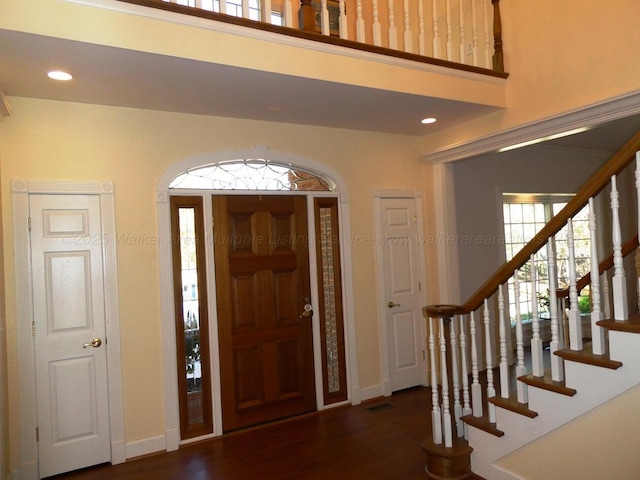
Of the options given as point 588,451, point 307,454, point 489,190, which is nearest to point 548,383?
point 307,454

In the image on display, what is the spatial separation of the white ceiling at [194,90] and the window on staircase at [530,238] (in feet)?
7.29

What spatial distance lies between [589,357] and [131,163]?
3.18 metres

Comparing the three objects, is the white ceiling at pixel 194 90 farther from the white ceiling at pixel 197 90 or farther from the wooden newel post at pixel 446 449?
the wooden newel post at pixel 446 449

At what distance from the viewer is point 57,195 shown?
3.03m

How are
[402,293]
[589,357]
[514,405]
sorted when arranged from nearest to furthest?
[589,357] < [514,405] < [402,293]

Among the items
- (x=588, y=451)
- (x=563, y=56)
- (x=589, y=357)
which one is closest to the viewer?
(x=588, y=451)

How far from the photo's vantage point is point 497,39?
3.61 meters

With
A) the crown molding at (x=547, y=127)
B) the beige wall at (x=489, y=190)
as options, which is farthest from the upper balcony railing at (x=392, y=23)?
the beige wall at (x=489, y=190)

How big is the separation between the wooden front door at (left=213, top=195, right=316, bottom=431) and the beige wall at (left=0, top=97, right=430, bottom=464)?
0.50 m

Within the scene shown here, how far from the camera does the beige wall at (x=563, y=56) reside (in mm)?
2859

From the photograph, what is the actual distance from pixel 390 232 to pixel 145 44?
2.78 m

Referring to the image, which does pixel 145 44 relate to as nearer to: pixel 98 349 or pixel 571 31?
pixel 98 349

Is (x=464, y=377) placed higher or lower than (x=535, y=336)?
lower

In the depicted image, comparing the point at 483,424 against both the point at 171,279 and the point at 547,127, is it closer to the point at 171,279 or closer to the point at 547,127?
the point at 547,127
